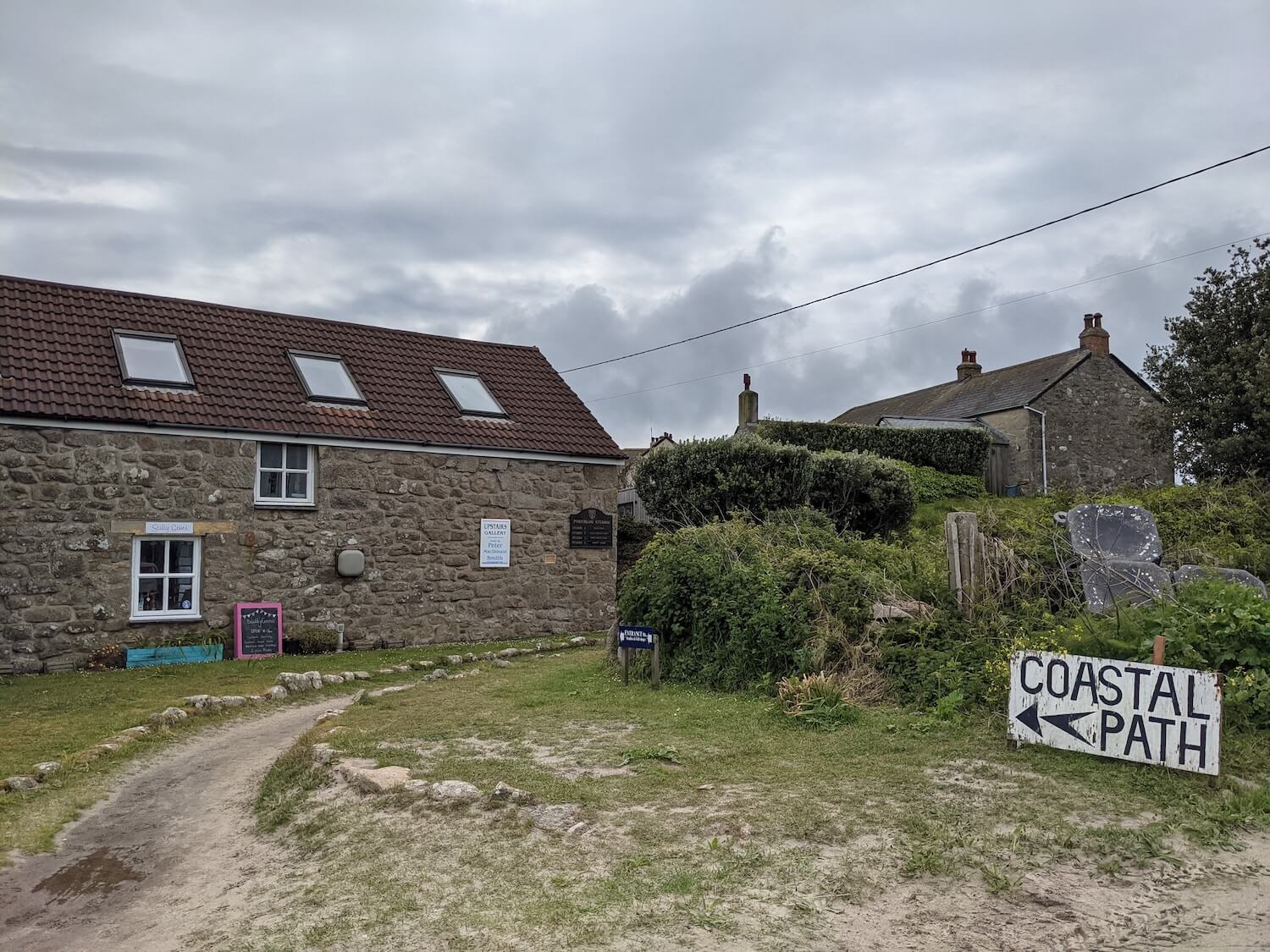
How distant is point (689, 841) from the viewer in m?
5.82

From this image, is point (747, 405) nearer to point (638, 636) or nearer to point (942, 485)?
point (942, 485)

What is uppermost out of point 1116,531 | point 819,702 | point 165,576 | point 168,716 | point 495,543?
point 1116,531

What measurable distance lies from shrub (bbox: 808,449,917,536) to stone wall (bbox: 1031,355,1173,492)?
14.9 metres

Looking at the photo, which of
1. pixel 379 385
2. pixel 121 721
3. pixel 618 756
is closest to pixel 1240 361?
pixel 379 385

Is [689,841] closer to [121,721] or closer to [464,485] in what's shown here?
[121,721]

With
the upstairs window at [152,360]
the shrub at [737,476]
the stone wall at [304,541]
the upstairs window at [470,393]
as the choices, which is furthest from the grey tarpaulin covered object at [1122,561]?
the upstairs window at [152,360]

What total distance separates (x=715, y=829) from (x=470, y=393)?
50.9 feet

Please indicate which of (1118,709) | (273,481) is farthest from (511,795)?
(273,481)

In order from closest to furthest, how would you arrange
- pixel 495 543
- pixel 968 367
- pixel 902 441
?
pixel 495 543 → pixel 902 441 → pixel 968 367

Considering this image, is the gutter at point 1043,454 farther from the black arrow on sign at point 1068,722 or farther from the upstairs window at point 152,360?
the black arrow on sign at point 1068,722

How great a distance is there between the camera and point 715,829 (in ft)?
19.7

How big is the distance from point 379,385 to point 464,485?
2.72 meters

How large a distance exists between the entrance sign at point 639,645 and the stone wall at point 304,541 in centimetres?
730

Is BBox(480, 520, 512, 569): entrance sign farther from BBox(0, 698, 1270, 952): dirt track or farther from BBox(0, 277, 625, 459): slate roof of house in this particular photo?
BBox(0, 698, 1270, 952): dirt track
